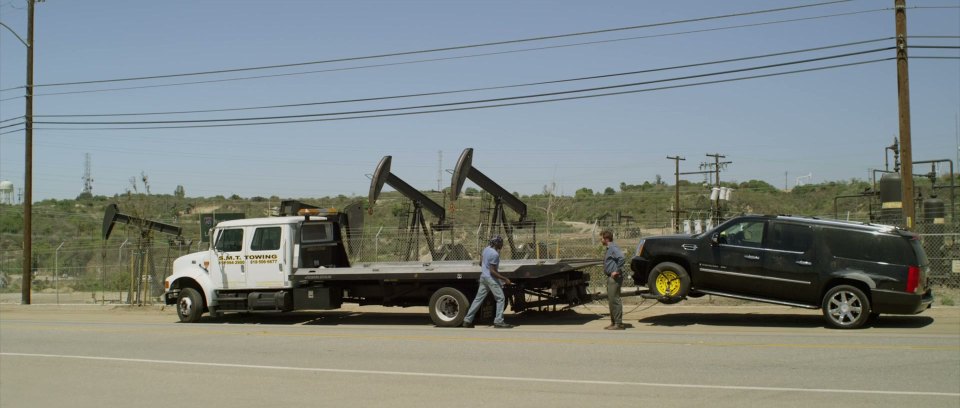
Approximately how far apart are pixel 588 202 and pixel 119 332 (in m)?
59.4

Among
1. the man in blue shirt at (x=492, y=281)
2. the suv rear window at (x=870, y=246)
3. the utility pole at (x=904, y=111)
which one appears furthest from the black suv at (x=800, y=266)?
the utility pole at (x=904, y=111)

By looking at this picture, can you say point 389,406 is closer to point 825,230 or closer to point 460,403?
point 460,403

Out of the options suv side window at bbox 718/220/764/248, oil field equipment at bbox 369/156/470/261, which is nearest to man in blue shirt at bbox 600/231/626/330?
suv side window at bbox 718/220/764/248

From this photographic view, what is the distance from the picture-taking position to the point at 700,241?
1522 centimetres

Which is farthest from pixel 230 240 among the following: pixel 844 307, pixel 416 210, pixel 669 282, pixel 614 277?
pixel 844 307

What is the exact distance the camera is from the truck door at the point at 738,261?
14703 mm

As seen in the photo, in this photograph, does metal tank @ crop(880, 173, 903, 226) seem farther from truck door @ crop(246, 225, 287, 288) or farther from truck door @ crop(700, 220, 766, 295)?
truck door @ crop(246, 225, 287, 288)

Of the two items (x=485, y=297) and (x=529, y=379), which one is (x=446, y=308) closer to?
(x=485, y=297)

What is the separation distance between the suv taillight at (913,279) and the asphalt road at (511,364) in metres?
0.75

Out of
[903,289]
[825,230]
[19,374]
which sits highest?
[825,230]

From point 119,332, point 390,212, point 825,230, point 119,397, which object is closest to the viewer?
point 119,397

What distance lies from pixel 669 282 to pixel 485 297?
3.47 metres

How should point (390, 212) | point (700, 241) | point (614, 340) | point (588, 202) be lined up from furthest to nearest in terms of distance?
point (588, 202) → point (390, 212) → point (700, 241) → point (614, 340)

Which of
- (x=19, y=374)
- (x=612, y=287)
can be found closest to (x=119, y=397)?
(x=19, y=374)
